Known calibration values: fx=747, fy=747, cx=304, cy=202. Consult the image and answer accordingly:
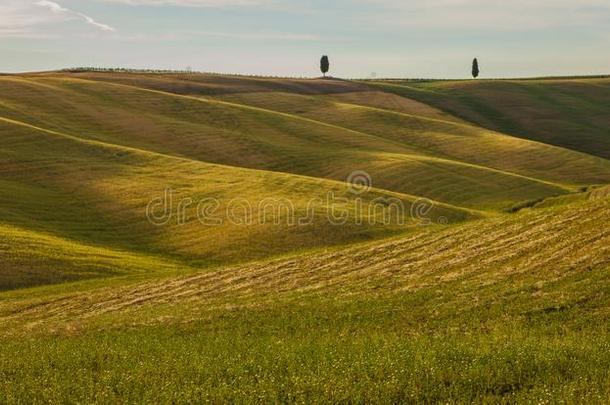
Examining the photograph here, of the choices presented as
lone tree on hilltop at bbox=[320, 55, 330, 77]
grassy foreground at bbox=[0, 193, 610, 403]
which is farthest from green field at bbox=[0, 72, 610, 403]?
lone tree on hilltop at bbox=[320, 55, 330, 77]

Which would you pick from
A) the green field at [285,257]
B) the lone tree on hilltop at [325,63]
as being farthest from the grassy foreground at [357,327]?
the lone tree on hilltop at [325,63]

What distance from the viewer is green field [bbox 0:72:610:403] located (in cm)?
1498

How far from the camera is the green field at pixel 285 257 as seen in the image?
15.0m

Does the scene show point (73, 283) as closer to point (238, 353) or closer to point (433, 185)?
point (238, 353)

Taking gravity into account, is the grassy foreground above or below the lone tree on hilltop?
below

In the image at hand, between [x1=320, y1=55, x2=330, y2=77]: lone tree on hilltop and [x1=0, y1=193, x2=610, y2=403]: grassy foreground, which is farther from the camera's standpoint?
[x1=320, y1=55, x2=330, y2=77]: lone tree on hilltop

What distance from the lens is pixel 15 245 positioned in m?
44.8

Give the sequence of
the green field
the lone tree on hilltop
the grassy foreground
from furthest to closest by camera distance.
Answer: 1. the lone tree on hilltop
2. the green field
3. the grassy foreground

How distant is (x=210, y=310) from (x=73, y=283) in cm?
1599

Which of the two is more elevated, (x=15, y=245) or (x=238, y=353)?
(x=238, y=353)

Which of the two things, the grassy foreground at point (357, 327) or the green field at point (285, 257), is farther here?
the green field at point (285, 257)

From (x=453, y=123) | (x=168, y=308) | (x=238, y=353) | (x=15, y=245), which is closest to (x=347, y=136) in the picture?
(x=453, y=123)

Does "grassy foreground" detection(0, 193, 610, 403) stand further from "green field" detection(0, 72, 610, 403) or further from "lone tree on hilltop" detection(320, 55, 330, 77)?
"lone tree on hilltop" detection(320, 55, 330, 77)

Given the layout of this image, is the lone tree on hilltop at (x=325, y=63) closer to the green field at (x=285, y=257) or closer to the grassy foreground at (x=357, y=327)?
the green field at (x=285, y=257)
